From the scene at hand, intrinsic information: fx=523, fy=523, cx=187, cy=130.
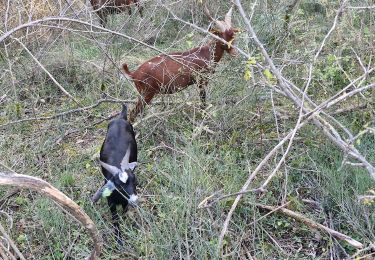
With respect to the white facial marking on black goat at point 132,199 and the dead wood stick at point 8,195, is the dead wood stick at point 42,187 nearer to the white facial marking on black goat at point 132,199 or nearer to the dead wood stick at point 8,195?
the white facial marking on black goat at point 132,199

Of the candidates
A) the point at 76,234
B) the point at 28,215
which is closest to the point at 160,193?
the point at 76,234

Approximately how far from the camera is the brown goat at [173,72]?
473 cm

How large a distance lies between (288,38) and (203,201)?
9.62 feet

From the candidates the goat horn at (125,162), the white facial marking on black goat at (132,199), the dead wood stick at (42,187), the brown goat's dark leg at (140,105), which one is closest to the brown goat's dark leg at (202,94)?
the brown goat's dark leg at (140,105)

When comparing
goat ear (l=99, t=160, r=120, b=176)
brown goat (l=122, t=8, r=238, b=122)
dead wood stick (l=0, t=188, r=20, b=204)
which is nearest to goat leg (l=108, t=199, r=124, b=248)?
goat ear (l=99, t=160, r=120, b=176)

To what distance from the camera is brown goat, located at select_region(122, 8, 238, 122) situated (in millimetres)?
4730

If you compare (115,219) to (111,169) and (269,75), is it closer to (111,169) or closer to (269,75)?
(111,169)

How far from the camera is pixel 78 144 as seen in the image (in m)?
4.94

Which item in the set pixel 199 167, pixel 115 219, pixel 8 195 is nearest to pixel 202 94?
pixel 199 167

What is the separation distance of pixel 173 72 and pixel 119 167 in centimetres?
128

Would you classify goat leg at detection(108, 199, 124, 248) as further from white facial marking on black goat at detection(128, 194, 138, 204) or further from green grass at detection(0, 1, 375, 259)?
white facial marking on black goat at detection(128, 194, 138, 204)

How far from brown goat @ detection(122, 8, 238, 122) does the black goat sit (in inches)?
15.1

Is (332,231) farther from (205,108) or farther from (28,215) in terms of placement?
(28,215)

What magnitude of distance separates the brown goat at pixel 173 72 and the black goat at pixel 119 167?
384 millimetres
